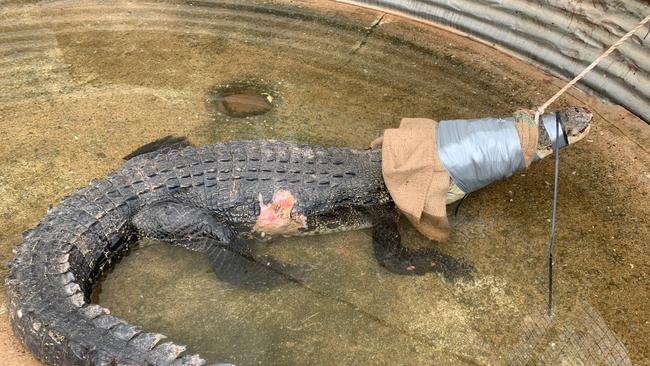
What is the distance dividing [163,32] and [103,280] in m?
2.74

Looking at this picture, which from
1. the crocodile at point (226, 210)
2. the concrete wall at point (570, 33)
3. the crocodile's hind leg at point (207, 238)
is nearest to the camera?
the crocodile at point (226, 210)

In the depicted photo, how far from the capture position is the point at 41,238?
2.95 metres

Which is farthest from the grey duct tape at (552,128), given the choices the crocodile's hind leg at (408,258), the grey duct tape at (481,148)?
the crocodile's hind leg at (408,258)

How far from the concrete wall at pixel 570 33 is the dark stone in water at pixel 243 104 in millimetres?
1841

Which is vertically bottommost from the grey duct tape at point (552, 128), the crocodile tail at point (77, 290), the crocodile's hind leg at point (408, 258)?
the crocodile's hind leg at point (408, 258)

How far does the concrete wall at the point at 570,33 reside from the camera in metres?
3.98

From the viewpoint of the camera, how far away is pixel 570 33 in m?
4.31

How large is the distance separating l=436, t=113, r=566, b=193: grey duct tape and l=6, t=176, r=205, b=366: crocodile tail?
1787 millimetres

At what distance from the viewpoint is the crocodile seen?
9.94 feet

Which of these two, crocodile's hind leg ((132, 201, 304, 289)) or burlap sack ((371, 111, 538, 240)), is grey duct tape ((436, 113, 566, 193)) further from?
crocodile's hind leg ((132, 201, 304, 289))

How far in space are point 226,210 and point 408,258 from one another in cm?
114

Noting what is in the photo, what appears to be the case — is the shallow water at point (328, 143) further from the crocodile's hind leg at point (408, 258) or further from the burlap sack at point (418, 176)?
the burlap sack at point (418, 176)

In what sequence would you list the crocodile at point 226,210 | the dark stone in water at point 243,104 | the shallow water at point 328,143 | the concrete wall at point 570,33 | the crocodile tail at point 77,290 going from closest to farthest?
1. the crocodile tail at point 77,290
2. the shallow water at point 328,143
3. the crocodile at point 226,210
4. the concrete wall at point 570,33
5. the dark stone in water at point 243,104

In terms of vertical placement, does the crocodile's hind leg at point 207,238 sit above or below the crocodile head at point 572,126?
below
